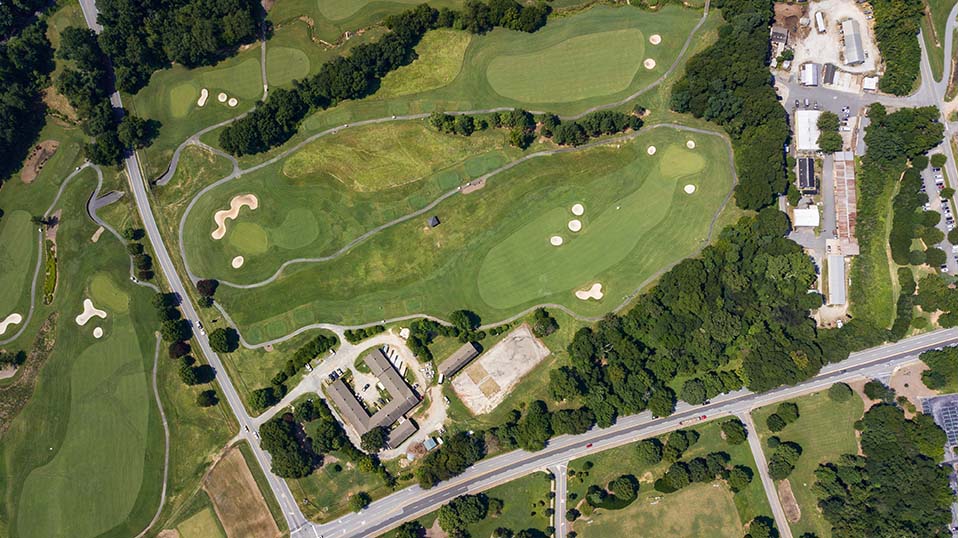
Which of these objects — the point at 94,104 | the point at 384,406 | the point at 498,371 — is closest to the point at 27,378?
the point at 94,104

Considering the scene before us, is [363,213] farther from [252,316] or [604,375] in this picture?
[604,375]

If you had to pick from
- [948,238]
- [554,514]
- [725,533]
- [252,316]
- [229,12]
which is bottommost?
[725,533]

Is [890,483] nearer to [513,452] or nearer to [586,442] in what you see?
[586,442]

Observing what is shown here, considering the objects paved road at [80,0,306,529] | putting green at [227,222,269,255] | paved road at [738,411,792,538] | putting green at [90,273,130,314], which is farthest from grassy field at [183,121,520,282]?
paved road at [738,411,792,538]

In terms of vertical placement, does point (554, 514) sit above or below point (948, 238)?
below

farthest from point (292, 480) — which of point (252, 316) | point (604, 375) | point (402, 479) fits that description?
point (604, 375)

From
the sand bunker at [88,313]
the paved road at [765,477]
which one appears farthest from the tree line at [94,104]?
the paved road at [765,477]

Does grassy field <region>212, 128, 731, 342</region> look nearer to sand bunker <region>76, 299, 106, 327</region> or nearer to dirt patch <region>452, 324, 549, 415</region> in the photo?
dirt patch <region>452, 324, 549, 415</region>
